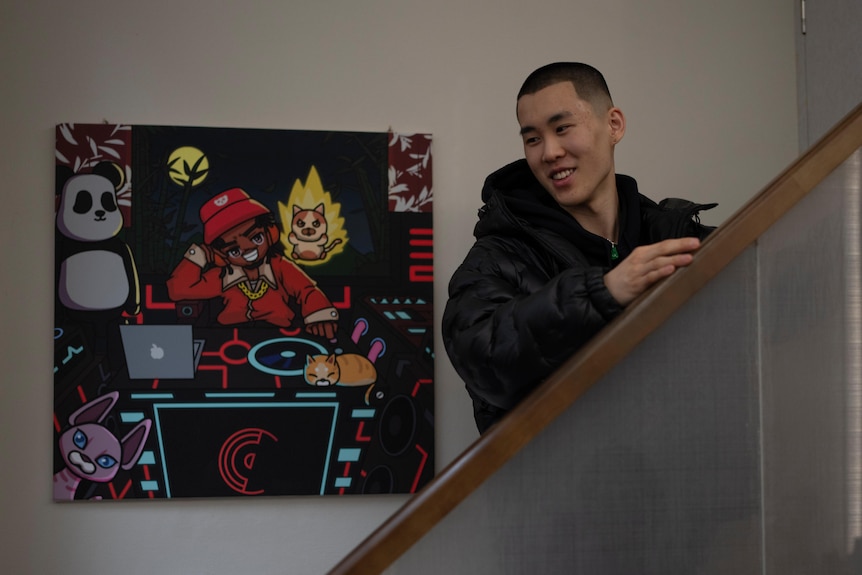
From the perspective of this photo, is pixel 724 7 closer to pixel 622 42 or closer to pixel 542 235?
pixel 622 42

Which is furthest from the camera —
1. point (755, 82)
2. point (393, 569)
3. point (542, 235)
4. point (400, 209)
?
point (755, 82)

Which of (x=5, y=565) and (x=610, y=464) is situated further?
(x=5, y=565)

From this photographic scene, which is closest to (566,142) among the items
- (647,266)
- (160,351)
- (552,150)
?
(552,150)

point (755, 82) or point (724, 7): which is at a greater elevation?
point (724, 7)

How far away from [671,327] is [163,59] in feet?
5.55

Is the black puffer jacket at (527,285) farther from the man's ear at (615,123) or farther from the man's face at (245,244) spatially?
the man's face at (245,244)

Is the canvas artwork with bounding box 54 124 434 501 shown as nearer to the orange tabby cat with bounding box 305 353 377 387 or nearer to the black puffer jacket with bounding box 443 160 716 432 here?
the orange tabby cat with bounding box 305 353 377 387

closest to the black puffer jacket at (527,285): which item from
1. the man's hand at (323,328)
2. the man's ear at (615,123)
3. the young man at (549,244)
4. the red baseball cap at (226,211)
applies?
the young man at (549,244)

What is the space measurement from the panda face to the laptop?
10.1 inches

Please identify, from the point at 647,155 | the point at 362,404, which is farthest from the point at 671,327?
the point at 647,155

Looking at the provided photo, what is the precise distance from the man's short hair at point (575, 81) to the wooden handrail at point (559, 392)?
763 millimetres

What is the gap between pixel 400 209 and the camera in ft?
6.99

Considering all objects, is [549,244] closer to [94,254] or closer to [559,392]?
[559,392]

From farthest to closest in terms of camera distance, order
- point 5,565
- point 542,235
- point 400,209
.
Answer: point 400,209 → point 5,565 → point 542,235
